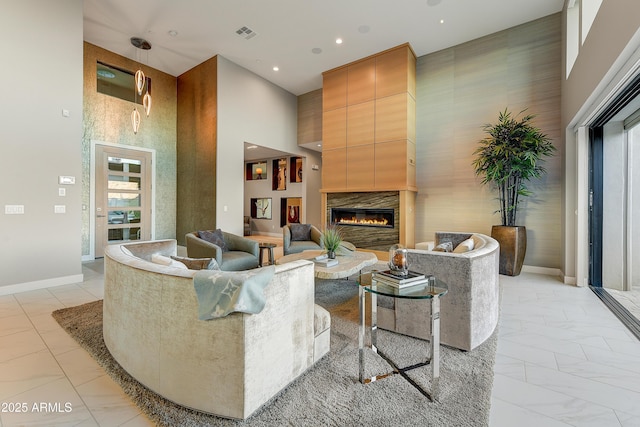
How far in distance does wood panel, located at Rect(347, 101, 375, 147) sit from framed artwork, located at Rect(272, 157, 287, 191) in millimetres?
4363

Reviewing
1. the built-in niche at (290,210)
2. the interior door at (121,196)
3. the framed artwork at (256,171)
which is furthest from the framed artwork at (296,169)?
the interior door at (121,196)

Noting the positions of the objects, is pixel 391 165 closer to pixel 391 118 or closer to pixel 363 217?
pixel 391 118

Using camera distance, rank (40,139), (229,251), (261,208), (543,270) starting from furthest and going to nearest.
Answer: (261,208) → (543,270) → (229,251) → (40,139)

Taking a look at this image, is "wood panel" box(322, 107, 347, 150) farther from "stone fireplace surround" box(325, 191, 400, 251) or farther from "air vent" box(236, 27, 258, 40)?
"air vent" box(236, 27, 258, 40)

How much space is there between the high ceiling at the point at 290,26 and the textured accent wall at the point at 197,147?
513mm

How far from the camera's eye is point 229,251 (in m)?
4.50

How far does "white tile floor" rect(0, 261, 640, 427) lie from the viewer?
161cm

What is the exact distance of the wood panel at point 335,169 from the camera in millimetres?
6553

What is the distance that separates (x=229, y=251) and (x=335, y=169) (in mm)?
3256

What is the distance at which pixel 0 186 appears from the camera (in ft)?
11.9

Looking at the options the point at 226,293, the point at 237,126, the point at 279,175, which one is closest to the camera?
the point at 226,293

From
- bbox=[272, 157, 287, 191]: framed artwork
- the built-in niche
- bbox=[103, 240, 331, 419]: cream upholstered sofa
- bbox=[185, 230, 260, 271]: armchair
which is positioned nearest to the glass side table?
bbox=[103, 240, 331, 419]: cream upholstered sofa

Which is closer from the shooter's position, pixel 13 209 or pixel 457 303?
pixel 457 303

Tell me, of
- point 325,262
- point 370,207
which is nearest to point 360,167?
point 370,207
